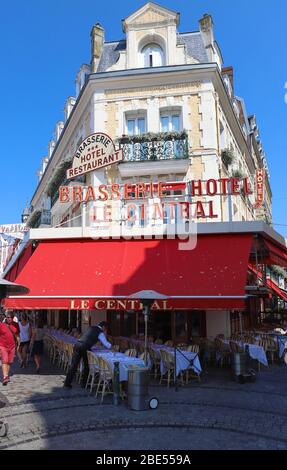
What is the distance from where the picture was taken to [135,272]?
472 inches

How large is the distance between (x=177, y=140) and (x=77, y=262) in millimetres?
5981

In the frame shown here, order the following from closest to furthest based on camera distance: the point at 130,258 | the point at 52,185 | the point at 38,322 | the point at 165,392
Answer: the point at 165,392 → the point at 130,258 → the point at 52,185 → the point at 38,322

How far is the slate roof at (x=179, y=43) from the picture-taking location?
666 inches

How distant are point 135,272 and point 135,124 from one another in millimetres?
7062

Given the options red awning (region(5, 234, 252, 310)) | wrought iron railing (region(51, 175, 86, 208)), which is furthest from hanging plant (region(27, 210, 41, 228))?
red awning (region(5, 234, 252, 310))


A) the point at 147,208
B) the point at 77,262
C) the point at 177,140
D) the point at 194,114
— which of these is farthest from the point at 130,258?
the point at 194,114

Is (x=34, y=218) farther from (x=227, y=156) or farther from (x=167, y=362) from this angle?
(x=167, y=362)

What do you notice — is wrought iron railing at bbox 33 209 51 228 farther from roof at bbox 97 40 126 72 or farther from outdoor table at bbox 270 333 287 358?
outdoor table at bbox 270 333 287 358

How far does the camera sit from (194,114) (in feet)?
52.2

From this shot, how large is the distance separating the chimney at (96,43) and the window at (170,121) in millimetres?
3880

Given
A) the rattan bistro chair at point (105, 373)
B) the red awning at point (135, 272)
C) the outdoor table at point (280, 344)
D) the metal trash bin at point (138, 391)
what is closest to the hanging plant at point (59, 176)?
the red awning at point (135, 272)

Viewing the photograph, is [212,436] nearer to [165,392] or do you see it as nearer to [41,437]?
[41,437]

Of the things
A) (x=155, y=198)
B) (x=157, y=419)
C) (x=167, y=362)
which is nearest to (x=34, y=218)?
(x=155, y=198)
